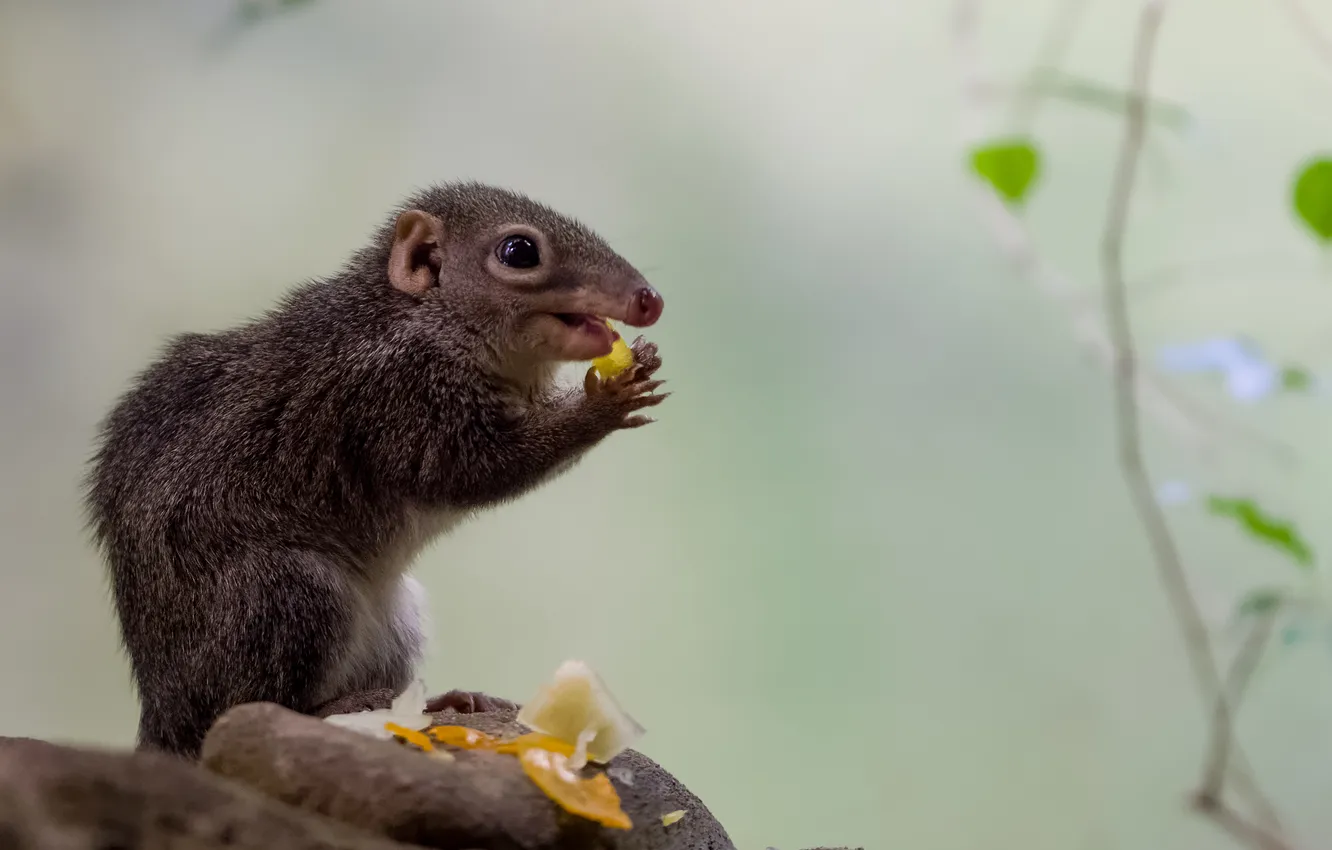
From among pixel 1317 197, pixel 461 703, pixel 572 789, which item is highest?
pixel 1317 197

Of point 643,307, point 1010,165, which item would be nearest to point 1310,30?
point 1010,165

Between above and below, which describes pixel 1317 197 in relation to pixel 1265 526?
above

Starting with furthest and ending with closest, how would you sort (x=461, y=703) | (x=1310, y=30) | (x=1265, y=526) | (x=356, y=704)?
(x=1310, y=30) → (x=1265, y=526) → (x=461, y=703) → (x=356, y=704)

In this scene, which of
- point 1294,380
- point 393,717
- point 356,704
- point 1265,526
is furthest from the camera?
point 1294,380

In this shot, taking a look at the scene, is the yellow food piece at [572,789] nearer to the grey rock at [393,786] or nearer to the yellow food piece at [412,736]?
the grey rock at [393,786]

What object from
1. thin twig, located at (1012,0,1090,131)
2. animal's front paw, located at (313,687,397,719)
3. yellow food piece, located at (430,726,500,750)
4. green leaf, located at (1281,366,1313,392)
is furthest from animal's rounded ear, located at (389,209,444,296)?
green leaf, located at (1281,366,1313,392)

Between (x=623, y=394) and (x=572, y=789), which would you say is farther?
(x=623, y=394)

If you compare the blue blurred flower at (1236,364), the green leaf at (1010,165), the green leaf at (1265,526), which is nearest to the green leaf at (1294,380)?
the blue blurred flower at (1236,364)

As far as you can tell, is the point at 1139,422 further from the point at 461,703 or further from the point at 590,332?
the point at 461,703
